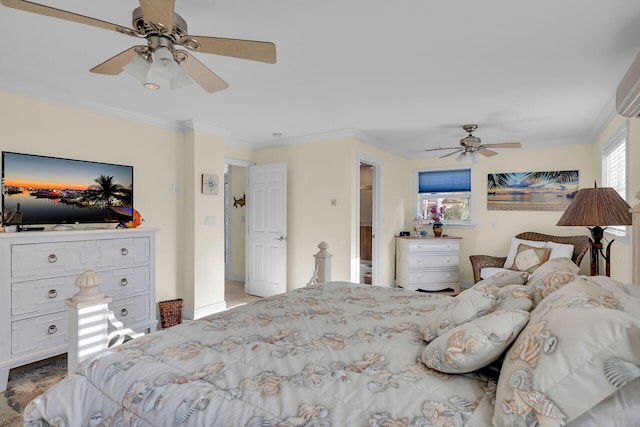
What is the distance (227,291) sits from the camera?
5492 millimetres

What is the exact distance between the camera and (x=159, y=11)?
54.4 inches

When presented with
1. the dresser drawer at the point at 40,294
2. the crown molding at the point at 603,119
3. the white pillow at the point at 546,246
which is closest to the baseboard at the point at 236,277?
the dresser drawer at the point at 40,294

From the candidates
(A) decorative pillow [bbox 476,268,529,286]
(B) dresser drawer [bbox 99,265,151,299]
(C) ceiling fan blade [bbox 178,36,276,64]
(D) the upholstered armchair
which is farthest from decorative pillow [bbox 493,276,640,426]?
(D) the upholstered armchair

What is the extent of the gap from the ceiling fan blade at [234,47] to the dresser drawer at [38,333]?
7.94 feet

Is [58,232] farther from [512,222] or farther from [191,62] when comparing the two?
[512,222]

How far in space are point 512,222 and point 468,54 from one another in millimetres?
3745

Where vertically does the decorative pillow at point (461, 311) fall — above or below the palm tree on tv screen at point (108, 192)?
below

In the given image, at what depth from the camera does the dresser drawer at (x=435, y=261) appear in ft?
17.2

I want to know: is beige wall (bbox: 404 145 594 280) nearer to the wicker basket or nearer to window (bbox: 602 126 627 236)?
window (bbox: 602 126 627 236)

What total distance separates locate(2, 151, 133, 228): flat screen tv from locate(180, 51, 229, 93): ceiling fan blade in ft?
6.23

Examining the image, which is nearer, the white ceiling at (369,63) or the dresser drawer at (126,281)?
the white ceiling at (369,63)

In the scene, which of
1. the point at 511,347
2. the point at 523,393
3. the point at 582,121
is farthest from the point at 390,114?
the point at 523,393

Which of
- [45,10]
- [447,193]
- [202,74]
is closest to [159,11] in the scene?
[45,10]

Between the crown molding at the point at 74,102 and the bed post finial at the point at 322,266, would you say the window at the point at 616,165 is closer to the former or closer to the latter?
the bed post finial at the point at 322,266
